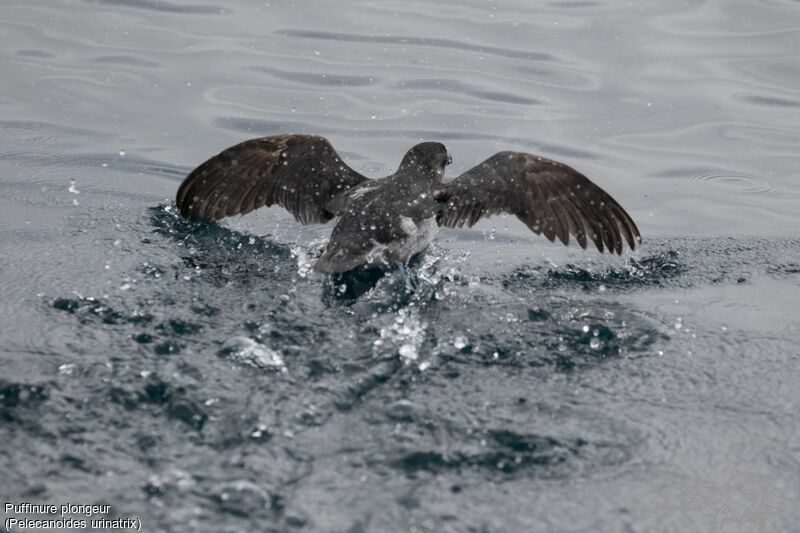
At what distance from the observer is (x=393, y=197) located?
6598 mm

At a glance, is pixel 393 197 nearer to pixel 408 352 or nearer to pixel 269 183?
pixel 269 183

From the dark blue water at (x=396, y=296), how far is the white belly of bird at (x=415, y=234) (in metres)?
0.21

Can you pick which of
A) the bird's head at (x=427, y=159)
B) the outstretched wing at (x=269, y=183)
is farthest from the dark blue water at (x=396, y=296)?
Result: the bird's head at (x=427, y=159)

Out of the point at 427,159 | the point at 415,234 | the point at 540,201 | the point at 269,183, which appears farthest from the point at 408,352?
the point at 269,183

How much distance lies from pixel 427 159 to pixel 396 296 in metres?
1.36

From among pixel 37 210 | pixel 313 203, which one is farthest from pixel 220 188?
pixel 37 210

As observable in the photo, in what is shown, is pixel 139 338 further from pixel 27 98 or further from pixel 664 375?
pixel 27 98

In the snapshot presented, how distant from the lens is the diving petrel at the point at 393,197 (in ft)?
20.9

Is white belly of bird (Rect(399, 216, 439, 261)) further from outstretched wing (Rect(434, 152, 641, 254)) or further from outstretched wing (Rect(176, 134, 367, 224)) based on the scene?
outstretched wing (Rect(176, 134, 367, 224))

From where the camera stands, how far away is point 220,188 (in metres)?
7.00

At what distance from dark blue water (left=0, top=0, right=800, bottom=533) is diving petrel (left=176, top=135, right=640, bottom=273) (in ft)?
0.84

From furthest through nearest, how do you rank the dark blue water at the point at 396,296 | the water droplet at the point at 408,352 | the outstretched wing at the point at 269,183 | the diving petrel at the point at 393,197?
the outstretched wing at the point at 269,183 → the diving petrel at the point at 393,197 → the water droplet at the point at 408,352 → the dark blue water at the point at 396,296

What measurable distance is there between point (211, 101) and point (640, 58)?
4802 mm

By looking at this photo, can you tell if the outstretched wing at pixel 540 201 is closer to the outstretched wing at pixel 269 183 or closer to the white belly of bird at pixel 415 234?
the white belly of bird at pixel 415 234
